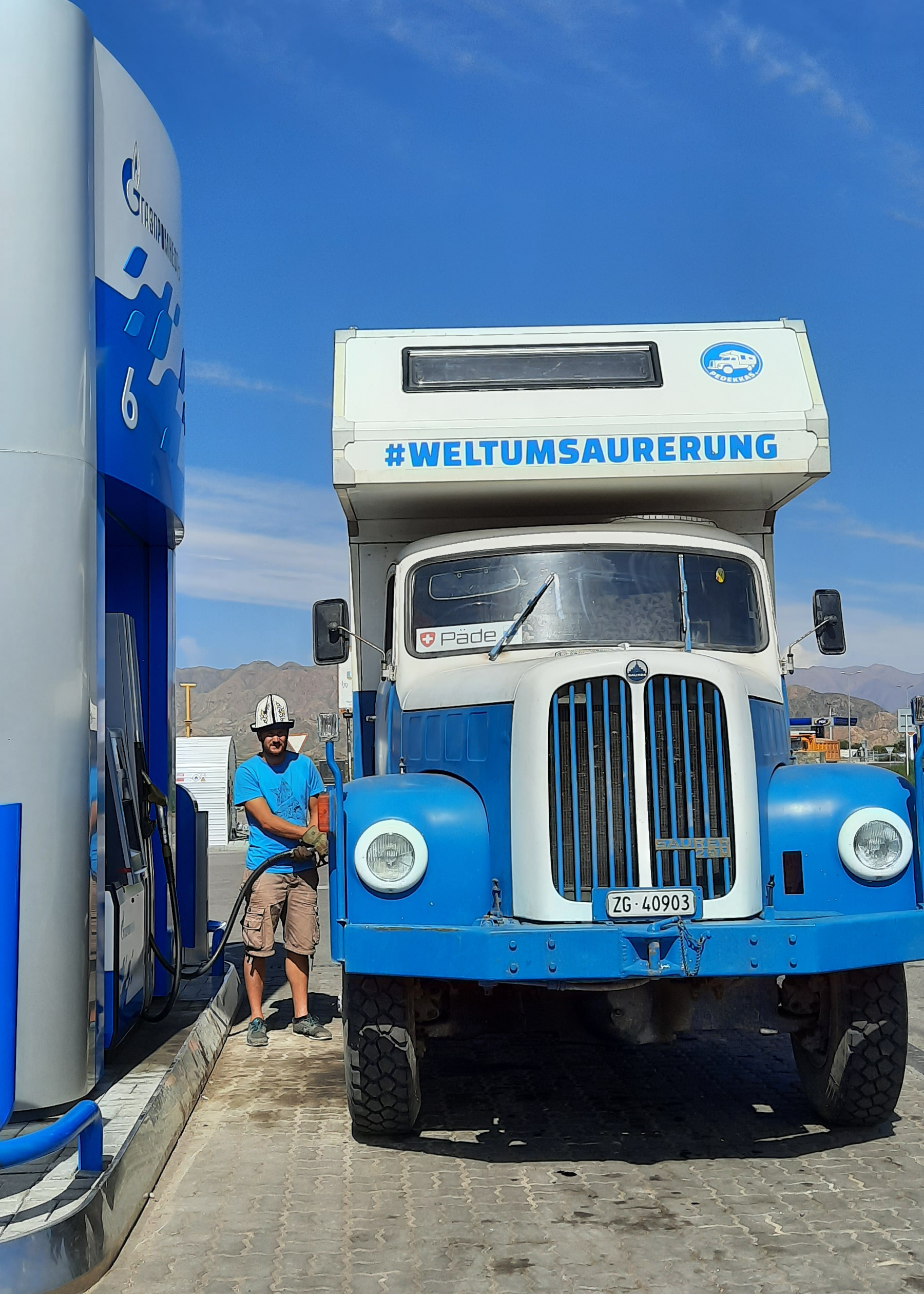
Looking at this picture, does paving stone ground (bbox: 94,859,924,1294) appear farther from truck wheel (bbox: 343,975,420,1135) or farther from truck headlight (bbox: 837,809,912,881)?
truck headlight (bbox: 837,809,912,881)

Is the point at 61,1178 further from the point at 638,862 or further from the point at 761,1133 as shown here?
the point at 761,1133

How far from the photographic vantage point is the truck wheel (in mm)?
5145

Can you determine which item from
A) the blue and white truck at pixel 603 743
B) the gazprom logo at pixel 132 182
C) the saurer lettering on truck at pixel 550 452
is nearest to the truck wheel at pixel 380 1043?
the blue and white truck at pixel 603 743

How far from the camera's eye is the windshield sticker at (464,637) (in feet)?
20.4

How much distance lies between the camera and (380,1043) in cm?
515

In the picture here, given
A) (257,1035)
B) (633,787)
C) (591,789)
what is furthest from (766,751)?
(257,1035)

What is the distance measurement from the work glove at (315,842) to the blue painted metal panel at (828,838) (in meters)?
2.81

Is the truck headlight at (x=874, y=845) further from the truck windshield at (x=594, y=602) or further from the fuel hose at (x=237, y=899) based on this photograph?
the fuel hose at (x=237, y=899)

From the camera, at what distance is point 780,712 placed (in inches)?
241

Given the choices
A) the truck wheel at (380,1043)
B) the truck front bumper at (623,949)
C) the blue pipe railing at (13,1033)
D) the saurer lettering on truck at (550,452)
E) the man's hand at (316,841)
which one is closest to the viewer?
the blue pipe railing at (13,1033)

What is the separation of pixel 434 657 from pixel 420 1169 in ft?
8.18

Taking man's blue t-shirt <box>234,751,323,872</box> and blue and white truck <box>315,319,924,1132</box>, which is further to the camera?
man's blue t-shirt <box>234,751,323,872</box>

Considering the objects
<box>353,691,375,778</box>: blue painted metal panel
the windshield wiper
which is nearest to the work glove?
<box>353,691,375,778</box>: blue painted metal panel

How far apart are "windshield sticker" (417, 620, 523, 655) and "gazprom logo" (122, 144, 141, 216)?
255cm
